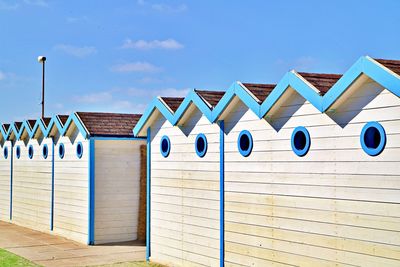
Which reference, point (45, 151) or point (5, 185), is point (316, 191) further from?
point (5, 185)

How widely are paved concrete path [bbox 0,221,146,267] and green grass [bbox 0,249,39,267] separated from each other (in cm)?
21

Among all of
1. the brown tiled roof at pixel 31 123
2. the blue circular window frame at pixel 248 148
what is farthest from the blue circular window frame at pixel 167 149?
the brown tiled roof at pixel 31 123

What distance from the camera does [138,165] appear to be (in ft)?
52.6

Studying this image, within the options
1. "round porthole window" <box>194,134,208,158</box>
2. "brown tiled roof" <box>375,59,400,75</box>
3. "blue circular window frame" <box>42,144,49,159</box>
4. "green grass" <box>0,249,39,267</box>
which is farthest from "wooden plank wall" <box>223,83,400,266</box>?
"blue circular window frame" <box>42,144,49,159</box>

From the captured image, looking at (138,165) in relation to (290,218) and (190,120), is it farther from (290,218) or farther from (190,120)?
(290,218)

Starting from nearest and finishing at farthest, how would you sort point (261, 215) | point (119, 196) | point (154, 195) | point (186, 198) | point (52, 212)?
point (261, 215), point (186, 198), point (154, 195), point (119, 196), point (52, 212)

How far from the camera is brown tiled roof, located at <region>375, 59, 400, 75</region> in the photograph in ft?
22.8

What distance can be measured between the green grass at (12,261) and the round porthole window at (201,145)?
448cm

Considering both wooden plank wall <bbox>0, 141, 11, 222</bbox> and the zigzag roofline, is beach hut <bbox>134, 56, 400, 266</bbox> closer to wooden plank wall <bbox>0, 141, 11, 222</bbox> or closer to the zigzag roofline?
the zigzag roofline

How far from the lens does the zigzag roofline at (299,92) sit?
22.7 ft

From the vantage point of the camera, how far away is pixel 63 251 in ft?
46.5

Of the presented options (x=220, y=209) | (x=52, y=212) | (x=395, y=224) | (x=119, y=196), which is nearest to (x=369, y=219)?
(x=395, y=224)

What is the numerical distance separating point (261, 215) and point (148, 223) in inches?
164

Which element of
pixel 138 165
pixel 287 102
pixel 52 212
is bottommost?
pixel 52 212
